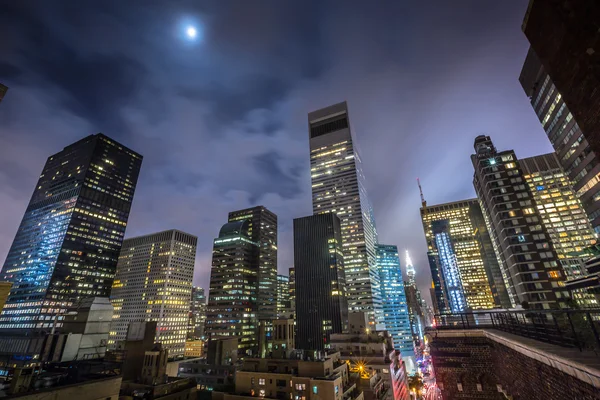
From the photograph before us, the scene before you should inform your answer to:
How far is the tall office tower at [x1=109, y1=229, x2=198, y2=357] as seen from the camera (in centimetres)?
16312

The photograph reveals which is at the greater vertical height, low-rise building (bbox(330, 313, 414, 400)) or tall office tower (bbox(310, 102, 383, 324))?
tall office tower (bbox(310, 102, 383, 324))

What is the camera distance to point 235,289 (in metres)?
159

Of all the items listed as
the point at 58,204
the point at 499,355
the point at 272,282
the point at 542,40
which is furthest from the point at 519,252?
the point at 58,204

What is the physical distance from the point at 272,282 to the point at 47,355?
146 m

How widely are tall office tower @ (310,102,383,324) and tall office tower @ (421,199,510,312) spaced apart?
5259cm

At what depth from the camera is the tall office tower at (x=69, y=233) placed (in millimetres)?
125312

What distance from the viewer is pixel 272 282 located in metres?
184

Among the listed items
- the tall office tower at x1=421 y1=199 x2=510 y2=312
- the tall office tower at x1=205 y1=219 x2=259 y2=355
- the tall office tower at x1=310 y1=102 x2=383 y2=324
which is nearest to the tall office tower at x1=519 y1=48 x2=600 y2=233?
the tall office tower at x1=421 y1=199 x2=510 y2=312

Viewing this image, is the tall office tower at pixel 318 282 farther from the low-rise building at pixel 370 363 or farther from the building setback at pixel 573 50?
the building setback at pixel 573 50

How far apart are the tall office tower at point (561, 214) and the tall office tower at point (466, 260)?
29495 mm

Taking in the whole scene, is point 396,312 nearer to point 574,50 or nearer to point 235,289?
point 235,289

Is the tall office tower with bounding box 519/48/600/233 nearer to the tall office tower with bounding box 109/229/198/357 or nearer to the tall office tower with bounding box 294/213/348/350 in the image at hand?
the tall office tower with bounding box 294/213/348/350

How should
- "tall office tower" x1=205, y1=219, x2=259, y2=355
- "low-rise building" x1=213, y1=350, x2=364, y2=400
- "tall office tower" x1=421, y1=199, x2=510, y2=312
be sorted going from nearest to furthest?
"low-rise building" x1=213, y1=350, x2=364, y2=400 < "tall office tower" x1=421, y1=199, x2=510, y2=312 < "tall office tower" x1=205, y1=219, x2=259, y2=355

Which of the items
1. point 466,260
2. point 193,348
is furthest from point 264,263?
point 466,260
